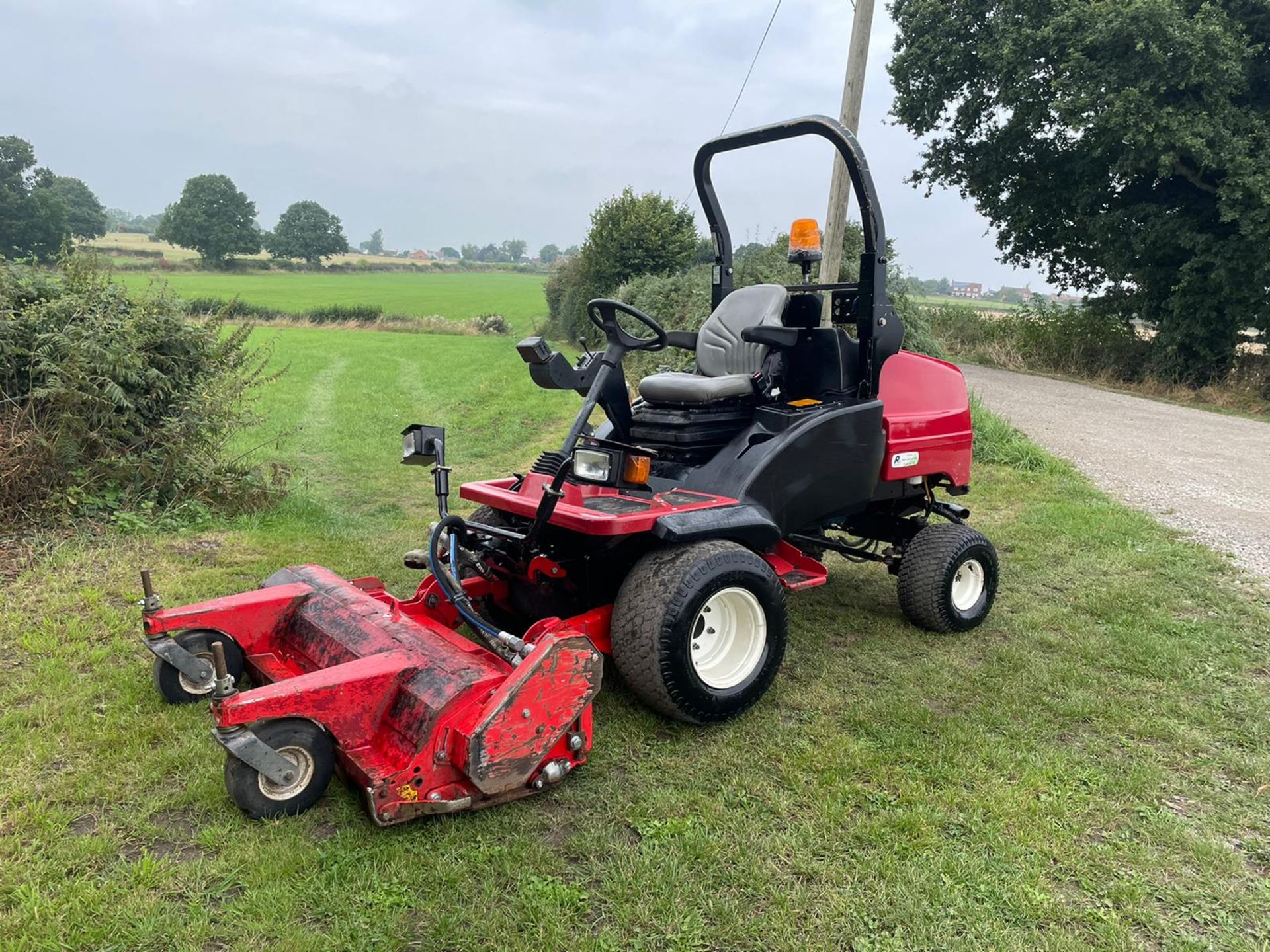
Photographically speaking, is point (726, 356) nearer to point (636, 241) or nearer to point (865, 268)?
point (865, 268)

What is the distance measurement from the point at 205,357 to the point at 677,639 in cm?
471

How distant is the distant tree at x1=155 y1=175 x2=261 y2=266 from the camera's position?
6538 centimetres

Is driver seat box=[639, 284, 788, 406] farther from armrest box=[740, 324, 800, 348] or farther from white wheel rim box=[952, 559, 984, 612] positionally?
white wheel rim box=[952, 559, 984, 612]

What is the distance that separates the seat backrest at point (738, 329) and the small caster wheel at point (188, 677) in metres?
2.72

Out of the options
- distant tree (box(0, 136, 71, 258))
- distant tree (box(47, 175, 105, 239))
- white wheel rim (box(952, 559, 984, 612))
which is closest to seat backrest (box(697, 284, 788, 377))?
white wheel rim (box(952, 559, 984, 612))

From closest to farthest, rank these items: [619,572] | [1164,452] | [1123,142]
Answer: [619,572] → [1164,452] → [1123,142]

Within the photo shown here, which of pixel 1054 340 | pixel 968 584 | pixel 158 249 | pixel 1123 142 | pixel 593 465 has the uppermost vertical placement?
pixel 1123 142

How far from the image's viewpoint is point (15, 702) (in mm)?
3441

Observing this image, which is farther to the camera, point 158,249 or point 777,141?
point 158,249

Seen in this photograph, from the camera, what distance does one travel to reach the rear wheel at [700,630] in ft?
10.8

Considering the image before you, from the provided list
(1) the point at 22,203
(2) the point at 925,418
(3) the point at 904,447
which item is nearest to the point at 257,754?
(3) the point at 904,447

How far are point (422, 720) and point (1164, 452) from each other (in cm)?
1053

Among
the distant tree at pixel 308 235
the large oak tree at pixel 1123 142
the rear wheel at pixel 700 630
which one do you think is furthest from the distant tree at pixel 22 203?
the distant tree at pixel 308 235

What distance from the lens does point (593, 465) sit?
356 cm
